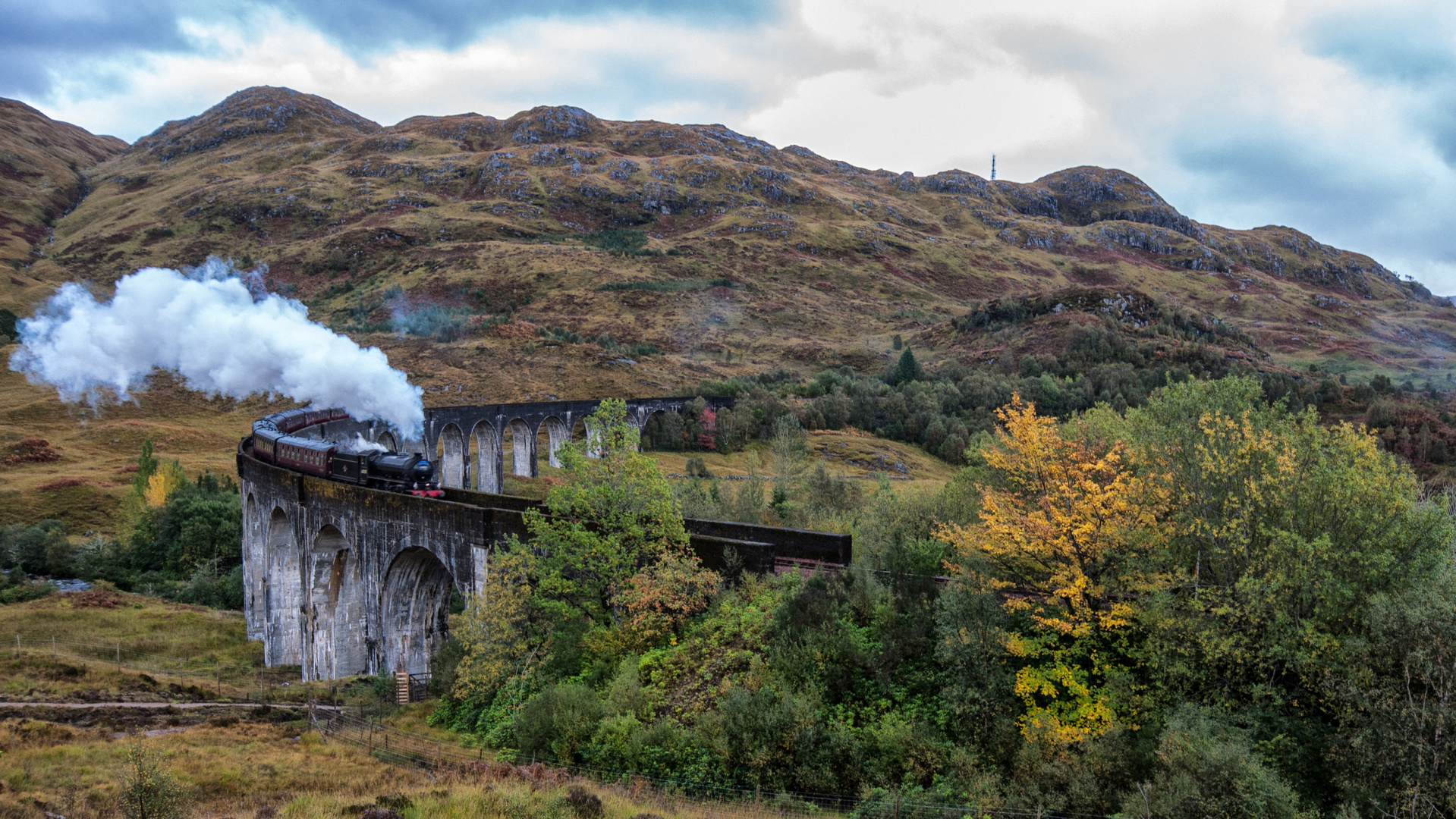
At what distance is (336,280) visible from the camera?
14075 cm

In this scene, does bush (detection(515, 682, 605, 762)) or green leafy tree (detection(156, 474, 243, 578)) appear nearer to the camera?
bush (detection(515, 682, 605, 762))

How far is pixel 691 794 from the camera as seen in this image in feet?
51.1

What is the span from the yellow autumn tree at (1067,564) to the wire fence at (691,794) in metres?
2.60

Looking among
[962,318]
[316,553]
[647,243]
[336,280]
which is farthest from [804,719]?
[647,243]

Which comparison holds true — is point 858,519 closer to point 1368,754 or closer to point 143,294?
point 1368,754

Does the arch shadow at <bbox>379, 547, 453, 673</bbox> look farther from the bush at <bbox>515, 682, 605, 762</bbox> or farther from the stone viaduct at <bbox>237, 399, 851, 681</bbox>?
the bush at <bbox>515, 682, 605, 762</bbox>

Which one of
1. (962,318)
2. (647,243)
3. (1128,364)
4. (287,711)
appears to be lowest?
(287,711)

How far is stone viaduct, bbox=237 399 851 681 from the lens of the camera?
23.7 metres

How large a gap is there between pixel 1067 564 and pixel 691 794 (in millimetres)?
9391

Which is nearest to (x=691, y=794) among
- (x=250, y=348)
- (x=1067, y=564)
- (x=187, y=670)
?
(x=1067, y=564)

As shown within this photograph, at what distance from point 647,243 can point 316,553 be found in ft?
474

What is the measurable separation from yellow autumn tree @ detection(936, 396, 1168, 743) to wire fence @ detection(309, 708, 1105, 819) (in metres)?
2.60

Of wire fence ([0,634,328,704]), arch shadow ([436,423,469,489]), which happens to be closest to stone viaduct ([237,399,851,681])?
wire fence ([0,634,328,704])

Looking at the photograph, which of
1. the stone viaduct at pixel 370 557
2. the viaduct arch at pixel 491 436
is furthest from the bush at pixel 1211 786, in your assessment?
the viaduct arch at pixel 491 436
